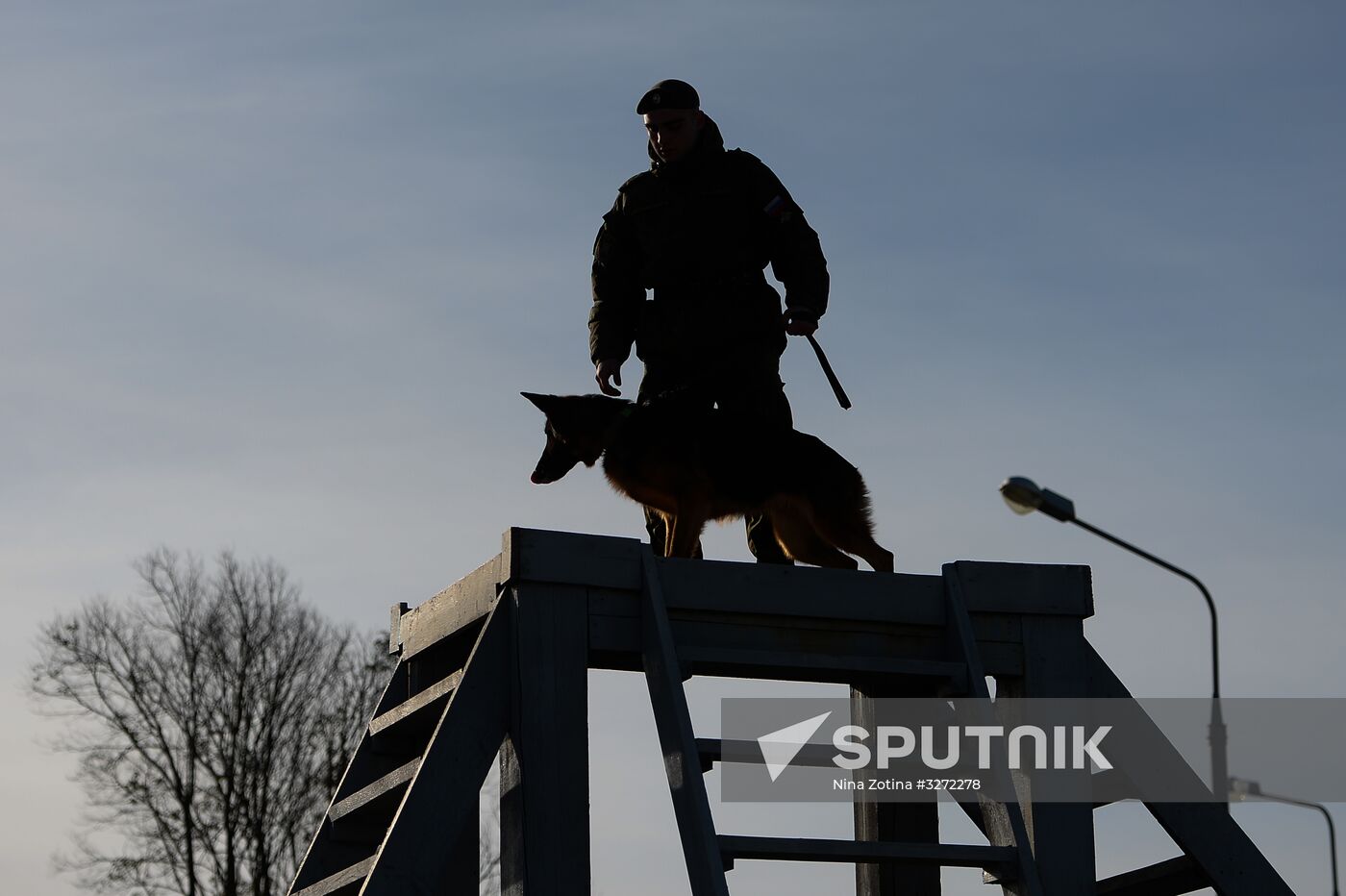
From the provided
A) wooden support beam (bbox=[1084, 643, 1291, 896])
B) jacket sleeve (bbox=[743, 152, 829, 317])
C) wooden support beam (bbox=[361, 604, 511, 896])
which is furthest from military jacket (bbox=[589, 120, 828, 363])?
wooden support beam (bbox=[1084, 643, 1291, 896])

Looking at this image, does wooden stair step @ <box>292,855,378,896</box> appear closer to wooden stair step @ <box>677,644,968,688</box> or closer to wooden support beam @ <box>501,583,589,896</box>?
wooden support beam @ <box>501,583,589,896</box>

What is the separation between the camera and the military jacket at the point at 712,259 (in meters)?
7.50

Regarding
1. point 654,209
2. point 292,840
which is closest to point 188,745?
point 292,840

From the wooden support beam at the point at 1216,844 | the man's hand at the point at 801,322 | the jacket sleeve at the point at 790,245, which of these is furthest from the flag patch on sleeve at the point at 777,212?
the wooden support beam at the point at 1216,844

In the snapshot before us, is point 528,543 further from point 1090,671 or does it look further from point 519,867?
point 1090,671

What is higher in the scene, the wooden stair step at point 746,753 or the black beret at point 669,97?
the black beret at point 669,97

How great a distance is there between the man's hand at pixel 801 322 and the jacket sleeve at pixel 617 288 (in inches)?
27.7

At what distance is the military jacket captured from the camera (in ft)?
24.6

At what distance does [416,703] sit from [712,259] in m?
2.09

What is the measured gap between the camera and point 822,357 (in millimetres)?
7570

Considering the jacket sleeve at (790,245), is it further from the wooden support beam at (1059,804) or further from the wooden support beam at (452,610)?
the wooden support beam at (452,610)

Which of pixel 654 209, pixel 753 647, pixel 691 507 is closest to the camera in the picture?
pixel 753 647

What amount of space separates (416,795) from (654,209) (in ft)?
8.87

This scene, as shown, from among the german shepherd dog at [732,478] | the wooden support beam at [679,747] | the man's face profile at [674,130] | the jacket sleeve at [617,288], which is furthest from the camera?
the jacket sleeve at [617,288]
